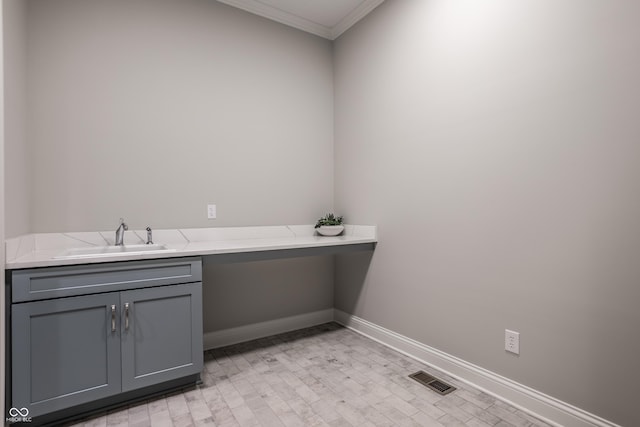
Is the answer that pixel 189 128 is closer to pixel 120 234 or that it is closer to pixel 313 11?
pixel 120 234

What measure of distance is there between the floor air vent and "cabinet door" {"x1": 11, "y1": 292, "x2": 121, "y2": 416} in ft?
5.66

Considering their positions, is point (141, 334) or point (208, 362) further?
point (208, 362)

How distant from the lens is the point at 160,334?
1.86m

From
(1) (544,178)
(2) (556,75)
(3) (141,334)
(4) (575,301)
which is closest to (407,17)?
(2) (556,75)

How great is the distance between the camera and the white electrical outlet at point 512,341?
70.8 inches

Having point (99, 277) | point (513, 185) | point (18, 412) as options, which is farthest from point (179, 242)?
point (513, 185)

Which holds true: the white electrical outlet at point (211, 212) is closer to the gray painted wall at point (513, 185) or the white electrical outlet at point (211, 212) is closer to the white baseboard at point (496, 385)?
the gray painted wall at point (513, 185)

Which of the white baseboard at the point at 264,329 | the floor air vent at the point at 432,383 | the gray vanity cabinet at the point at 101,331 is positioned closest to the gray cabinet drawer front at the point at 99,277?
the gray vanity cabinet at the point at 101,331

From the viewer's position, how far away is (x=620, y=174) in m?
1.44

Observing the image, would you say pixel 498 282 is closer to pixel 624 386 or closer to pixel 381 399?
pixel 624 386

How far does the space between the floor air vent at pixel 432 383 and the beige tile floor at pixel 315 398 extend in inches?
1.8

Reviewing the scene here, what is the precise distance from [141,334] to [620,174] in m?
2.46

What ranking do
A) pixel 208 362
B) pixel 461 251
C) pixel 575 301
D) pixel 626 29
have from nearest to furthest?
pixel 626 29 < pixel 575 301 < pixel 461 251 < pixel 208 362
